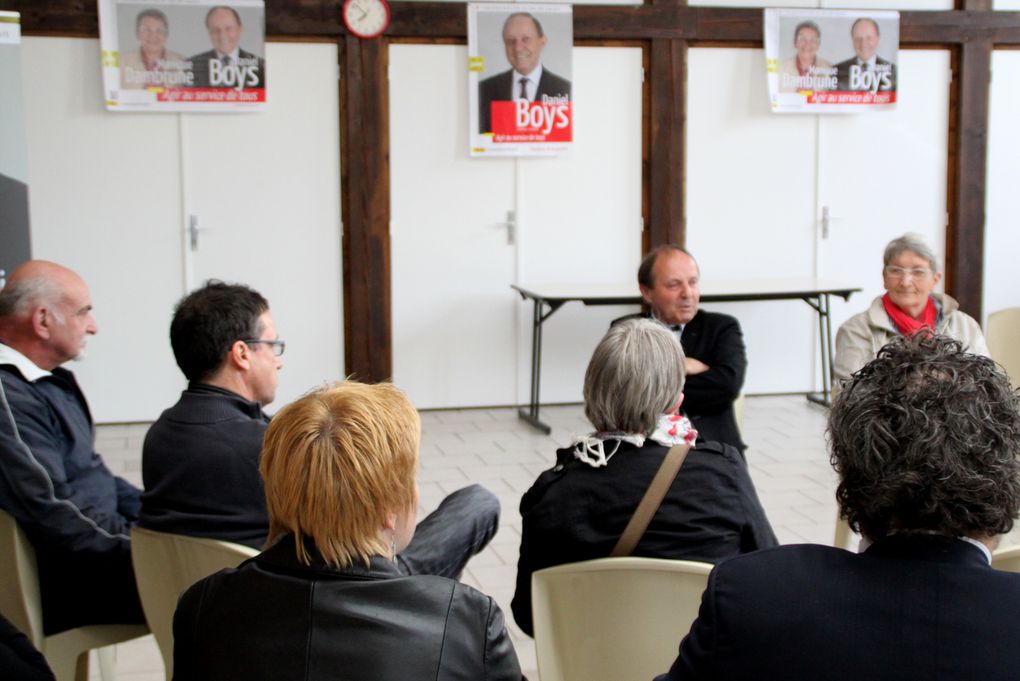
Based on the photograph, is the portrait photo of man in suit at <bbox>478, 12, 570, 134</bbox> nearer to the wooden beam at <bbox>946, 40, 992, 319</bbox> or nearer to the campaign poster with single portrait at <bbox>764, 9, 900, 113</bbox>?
the campaign poster with single portrait at <bbox>764, 9, 900, 113</bbox>

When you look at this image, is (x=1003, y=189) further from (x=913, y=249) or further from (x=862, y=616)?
(x=862, y=616)

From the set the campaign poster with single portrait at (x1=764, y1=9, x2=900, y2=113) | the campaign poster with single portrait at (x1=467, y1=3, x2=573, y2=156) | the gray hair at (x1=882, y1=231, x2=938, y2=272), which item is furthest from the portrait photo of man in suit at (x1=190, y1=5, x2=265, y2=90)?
the gray hair at (x1=882, y1=231, x2=938, y2=272)

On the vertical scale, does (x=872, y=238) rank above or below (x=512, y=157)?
below

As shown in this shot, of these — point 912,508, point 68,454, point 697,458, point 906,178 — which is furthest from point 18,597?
point 906,178

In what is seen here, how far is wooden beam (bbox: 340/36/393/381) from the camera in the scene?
6605 mm

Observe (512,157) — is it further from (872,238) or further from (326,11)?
(872,238)

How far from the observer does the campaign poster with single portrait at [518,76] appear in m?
6.70

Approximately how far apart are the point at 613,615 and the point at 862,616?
77 cm

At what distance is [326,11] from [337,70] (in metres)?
0.34

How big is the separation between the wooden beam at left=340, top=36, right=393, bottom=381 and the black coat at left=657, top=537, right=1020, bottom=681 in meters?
5.54

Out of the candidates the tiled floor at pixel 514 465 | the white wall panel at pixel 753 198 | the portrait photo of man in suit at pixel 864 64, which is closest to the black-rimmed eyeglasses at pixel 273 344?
the tiled floor at pixel 514 465

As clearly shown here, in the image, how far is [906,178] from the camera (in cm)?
734

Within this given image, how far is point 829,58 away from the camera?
23.2 ft

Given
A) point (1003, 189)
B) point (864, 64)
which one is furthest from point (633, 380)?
point (1003, 189)
